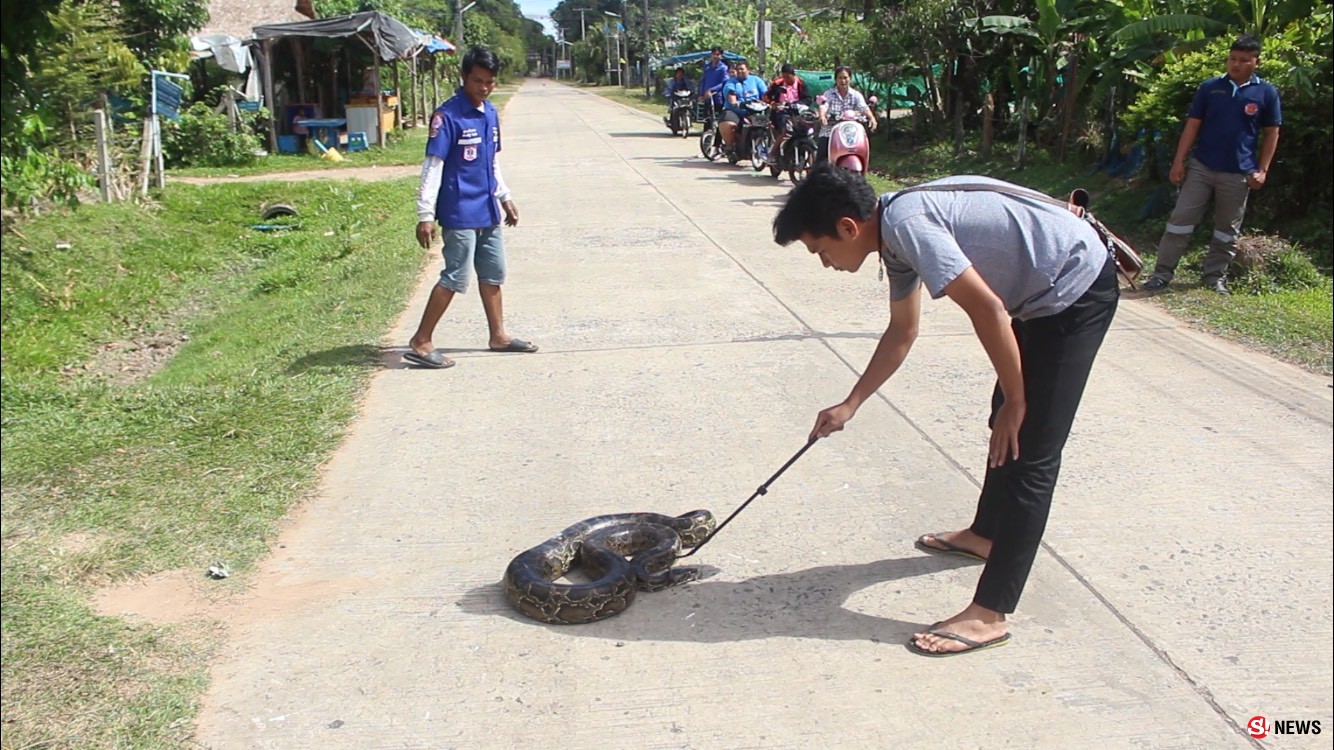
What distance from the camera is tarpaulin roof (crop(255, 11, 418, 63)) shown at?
67.1ft

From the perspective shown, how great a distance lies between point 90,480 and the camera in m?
5.00

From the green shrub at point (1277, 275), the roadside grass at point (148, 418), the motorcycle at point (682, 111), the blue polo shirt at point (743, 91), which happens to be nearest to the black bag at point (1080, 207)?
the roadside grass at point (148, 418)

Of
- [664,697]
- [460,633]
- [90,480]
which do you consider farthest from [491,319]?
[664,697]

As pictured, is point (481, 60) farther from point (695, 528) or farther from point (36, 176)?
point (36, 176)

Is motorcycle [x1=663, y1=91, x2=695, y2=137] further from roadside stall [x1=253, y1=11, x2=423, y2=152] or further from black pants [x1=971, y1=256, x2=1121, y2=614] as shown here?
black pants [x1=971, y1=256, x2=1121, y2=614]

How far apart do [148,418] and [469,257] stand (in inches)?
81.5

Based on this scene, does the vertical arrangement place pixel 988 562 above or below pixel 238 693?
above

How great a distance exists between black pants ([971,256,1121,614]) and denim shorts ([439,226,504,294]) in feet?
13.4

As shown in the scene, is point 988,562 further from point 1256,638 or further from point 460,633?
point 460,633

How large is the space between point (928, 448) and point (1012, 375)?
7.67ft

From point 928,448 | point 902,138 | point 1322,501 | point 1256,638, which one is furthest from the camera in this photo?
point 902,138

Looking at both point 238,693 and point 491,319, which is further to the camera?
point 491,319

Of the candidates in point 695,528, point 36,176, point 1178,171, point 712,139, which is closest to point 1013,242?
point 695,528

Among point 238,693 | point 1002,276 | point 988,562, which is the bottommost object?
point 238,693
